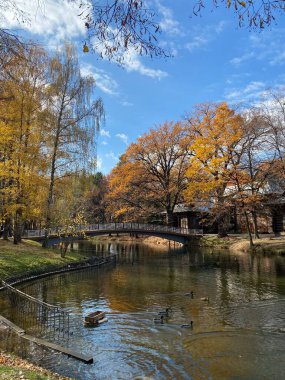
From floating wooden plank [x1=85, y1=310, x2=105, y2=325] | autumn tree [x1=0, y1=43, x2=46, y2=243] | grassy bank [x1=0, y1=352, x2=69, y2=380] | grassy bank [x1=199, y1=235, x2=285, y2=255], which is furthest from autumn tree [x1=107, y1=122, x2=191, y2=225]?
grassy bank [x1=0, y1=352, x2=69, y2=380]

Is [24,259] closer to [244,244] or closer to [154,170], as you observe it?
[244,244]

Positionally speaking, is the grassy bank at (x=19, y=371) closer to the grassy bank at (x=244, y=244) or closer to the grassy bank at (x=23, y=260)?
the grassy bank at (x=23, y=260)

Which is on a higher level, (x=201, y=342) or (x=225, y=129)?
(x=225, y=129)

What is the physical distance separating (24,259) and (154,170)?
30157mm

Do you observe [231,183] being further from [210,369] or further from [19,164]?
[210,369]

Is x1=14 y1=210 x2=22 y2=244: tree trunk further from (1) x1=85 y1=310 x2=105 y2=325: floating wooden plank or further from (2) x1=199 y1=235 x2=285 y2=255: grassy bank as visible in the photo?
(2) x1=199 y1=235 x2=285 y2=255: grassy bank

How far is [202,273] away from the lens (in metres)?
22.9

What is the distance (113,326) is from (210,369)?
4.37m

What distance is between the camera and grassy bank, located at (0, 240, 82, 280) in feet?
60.4

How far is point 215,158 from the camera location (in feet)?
118

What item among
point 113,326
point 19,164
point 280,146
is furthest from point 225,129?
point 113,326

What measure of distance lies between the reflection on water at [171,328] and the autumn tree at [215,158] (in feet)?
52.7

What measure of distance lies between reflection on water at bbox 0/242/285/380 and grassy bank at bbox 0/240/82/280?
1213mm

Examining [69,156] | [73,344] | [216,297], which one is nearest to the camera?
[73,344]
